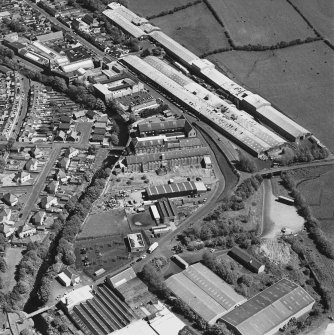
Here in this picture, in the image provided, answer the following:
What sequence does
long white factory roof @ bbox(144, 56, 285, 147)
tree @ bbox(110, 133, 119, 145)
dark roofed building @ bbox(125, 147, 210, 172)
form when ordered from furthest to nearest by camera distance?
long white factory roof @ bbox(144, 56, 285, 147)
tree @ bbox(110, 133, 119, 145)
dark roofed building @ bbox(125, 147, 210, 172)

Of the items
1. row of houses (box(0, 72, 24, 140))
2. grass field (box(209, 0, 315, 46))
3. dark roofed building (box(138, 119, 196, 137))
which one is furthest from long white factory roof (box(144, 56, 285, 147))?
row of houses (box(0, 72, 24, 140))

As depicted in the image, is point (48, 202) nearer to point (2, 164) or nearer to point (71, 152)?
point (2, 164)

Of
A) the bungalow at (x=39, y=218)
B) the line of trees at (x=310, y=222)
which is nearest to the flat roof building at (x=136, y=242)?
the bungalow at (x=39, y=218)

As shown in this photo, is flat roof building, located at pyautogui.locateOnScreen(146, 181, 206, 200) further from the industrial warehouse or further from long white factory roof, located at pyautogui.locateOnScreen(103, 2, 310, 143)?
long white factory roof, located at pyautogui.locateOnScreen(103, 2, 310, 143)

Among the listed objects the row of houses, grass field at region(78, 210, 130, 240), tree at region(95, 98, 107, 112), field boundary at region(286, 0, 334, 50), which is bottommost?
the row of houses

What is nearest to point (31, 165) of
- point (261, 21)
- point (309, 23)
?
point (261, 21)

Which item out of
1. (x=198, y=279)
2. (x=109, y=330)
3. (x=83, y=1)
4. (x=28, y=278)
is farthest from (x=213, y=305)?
(x=83, y=1)

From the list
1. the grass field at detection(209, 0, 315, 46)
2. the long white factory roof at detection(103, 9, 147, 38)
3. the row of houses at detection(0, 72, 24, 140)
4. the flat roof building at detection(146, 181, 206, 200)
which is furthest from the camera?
the grass field at detection(209, 0, 315, 46)
